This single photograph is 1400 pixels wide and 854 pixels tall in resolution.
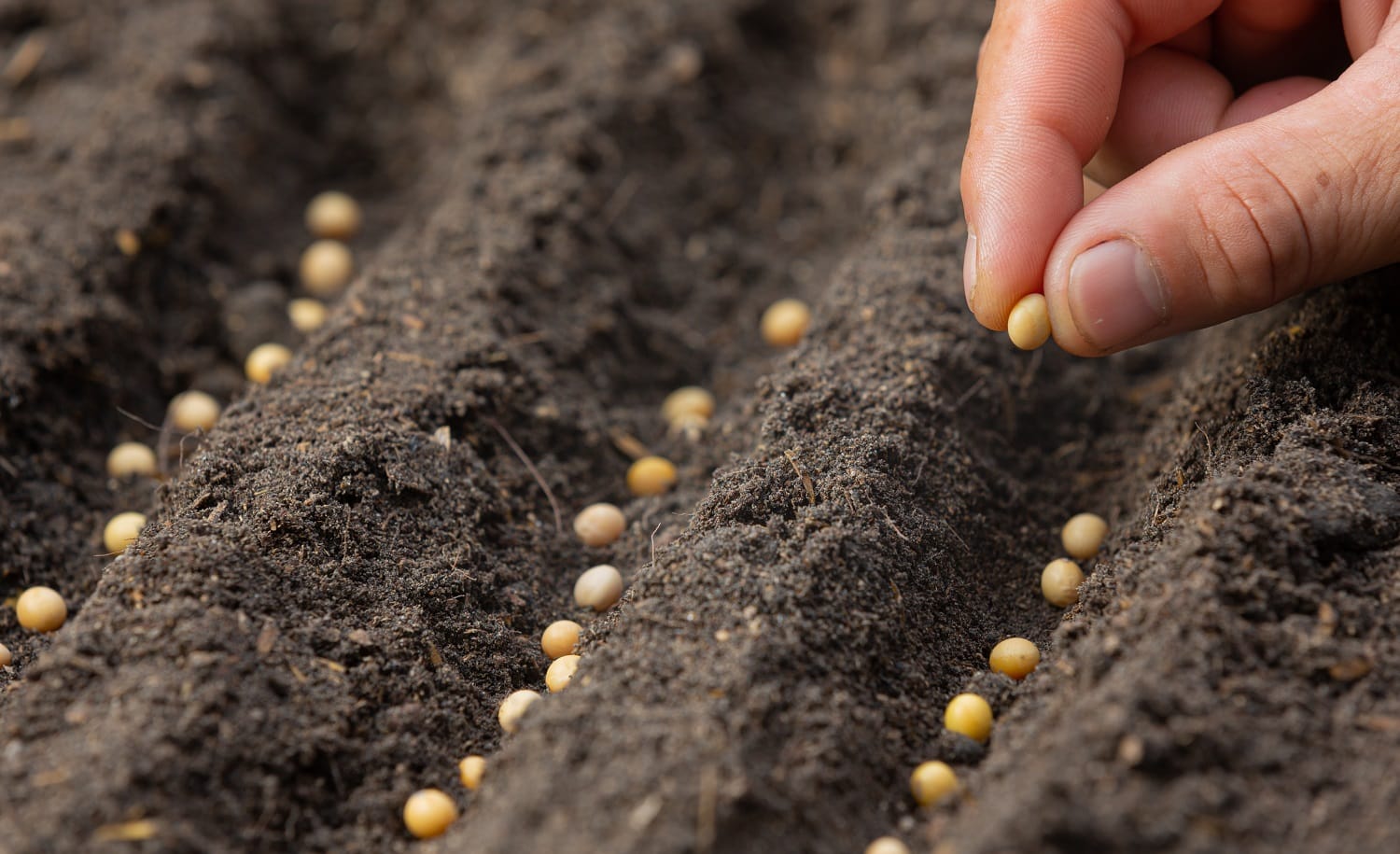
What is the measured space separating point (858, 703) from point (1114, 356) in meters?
1.31

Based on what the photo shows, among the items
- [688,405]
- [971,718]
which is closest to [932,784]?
[971,718]

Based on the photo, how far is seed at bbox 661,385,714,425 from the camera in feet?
9.09

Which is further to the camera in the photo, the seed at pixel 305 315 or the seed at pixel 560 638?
the seed at pixel 305 315

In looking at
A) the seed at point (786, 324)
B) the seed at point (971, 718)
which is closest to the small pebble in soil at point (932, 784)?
the seed at point (971, 718)

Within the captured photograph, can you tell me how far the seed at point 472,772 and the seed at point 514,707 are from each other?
75 millimetres

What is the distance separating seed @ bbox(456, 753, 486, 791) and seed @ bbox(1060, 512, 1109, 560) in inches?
47.1

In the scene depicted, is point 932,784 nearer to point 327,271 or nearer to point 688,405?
point 688,405

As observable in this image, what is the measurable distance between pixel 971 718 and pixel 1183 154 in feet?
3.21

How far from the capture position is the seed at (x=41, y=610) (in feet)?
7.43

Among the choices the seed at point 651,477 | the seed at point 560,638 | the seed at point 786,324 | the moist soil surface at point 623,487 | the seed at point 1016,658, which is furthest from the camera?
the seed at point 786,324

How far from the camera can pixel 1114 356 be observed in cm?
276

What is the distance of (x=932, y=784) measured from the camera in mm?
1771

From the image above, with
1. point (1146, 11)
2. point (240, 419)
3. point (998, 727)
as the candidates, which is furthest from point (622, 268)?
point (998, 727)

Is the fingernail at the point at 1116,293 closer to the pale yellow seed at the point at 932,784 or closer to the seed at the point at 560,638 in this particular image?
the pale yellow seed at the point at 932,784
